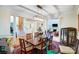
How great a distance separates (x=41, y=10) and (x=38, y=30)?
1.01 ft

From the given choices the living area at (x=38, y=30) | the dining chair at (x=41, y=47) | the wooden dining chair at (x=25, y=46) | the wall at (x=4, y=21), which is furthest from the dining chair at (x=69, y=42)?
the wall at (x=4, y=21)

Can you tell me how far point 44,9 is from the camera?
81.4 inches

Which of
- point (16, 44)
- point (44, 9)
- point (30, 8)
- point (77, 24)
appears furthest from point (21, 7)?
point (77, 24)

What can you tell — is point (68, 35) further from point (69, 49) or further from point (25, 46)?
point (25, 46)

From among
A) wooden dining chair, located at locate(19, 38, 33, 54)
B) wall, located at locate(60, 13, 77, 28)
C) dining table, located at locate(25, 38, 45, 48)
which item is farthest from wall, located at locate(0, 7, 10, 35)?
wall, located at locate(60, 13, 77, 28)

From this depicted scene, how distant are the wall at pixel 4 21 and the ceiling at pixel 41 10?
0.30 ft

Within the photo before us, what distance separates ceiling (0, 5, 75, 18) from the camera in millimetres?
2035

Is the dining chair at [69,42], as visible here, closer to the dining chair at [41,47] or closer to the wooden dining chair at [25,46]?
the dining chair at [41,47]

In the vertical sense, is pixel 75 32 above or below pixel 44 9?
below

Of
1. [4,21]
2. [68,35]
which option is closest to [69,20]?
[68,35]

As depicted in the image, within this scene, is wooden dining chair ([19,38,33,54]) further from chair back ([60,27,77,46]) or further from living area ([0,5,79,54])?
chair back ([60,27,77,46])

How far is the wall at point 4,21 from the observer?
2037mm

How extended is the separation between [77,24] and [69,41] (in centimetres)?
28
